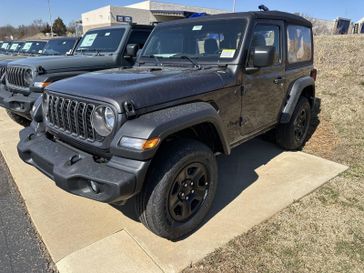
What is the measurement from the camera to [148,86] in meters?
2.55

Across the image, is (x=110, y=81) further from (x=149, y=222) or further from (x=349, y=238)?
(x=349, y=238)

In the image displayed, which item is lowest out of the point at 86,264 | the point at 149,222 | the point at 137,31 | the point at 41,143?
the point at 86,264

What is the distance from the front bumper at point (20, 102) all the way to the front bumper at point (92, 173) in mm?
2595

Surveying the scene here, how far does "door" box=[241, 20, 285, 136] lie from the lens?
11.3ft

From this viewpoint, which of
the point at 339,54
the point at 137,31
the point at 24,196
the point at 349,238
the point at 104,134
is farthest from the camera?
the point at 339,54

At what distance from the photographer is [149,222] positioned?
2.56 m

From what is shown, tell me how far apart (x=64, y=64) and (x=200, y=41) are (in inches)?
119

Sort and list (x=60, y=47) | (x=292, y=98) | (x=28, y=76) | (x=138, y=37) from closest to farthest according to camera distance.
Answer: (x=292, y=98) → (x=28, y=76) → (x=138, y=37) → (x=60, y=47)

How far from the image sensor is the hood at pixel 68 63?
5.29 metres

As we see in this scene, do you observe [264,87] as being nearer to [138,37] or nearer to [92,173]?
[92,173]

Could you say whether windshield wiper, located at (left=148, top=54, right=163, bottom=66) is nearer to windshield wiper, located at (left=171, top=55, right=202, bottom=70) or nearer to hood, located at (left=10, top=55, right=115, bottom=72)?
windshield wiper, located at (left=171, top=55, right=202, bottom=70)

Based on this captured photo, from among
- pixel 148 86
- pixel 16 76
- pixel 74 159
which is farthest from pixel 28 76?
pixel 148 86

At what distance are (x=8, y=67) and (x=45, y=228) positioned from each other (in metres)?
3.96

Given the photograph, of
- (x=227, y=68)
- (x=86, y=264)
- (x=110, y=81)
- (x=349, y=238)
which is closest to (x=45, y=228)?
(x=86, y=264)
